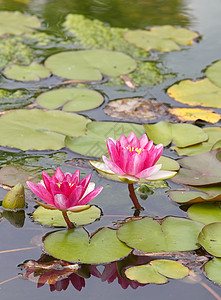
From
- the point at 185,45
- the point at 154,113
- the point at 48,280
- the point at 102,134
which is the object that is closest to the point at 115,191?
the point at 102,134

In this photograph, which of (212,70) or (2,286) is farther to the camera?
(212,70)

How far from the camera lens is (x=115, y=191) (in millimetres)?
2209

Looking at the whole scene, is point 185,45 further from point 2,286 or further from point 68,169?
point 2,286

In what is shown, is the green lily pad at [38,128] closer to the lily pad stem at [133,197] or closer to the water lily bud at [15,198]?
the water lily bud at [15,198]

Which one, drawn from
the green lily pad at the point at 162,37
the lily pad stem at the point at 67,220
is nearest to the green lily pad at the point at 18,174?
the lily pad stem at the point at 67,220

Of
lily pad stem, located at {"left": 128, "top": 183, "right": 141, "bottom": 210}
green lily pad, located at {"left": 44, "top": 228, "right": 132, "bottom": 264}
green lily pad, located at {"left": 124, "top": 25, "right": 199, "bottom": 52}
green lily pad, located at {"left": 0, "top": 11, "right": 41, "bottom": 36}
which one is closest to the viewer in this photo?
green lily pad, located at {"left": 44, "top": 228, "right": 132, "bottom": 264}

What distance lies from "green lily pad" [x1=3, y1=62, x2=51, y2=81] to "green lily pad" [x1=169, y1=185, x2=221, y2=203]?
1.57 meters

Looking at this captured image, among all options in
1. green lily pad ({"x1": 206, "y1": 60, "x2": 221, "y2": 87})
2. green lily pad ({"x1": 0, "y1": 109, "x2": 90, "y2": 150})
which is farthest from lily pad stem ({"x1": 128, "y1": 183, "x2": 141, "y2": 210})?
green lily pad ({"x1": 206, "y1": 60, "x2": 221, "y2": 87})

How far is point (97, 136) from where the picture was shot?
255 centimetres

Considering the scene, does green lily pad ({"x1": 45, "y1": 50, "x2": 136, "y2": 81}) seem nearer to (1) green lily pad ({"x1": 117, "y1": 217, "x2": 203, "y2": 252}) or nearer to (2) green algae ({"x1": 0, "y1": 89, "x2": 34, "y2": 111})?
(2) green algae ({"x1": 0, "y1": 89, "x2": 34, "y2": 111})

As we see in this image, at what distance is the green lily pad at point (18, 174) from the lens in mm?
2238

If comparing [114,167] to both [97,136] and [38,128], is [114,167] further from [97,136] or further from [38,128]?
[38,128]

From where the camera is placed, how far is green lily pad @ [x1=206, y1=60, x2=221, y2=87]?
3.17 meters

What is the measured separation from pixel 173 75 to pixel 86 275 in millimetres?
2006
